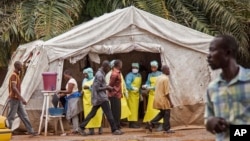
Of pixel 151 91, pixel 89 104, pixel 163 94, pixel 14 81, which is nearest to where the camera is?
pixel 14 81

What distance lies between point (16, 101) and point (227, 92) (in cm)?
889

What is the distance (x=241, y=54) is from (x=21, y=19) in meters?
6.17

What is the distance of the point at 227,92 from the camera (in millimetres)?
3578

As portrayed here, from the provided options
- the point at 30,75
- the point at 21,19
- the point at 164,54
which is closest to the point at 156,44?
the point at 164,54

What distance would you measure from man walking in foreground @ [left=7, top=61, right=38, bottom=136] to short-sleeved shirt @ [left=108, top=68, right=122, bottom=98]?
192cm

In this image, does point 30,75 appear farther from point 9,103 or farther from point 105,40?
point 105,40

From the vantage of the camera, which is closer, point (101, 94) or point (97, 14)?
point (101, 94)

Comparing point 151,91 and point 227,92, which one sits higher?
point 151,91

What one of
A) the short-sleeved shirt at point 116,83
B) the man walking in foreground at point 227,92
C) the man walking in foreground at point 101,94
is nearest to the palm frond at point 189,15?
the short-sleeved shirt at point 116,83

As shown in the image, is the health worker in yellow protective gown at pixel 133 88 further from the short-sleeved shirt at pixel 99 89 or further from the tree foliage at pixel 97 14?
the tree foliage at pixel 97 14

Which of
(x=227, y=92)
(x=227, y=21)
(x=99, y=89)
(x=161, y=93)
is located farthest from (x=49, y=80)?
(x=227, y=92)

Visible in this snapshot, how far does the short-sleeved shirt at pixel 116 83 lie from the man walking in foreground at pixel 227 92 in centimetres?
863

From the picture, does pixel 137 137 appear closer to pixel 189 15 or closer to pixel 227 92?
pixel 189 15

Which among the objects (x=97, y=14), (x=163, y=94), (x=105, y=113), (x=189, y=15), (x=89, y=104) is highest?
(x=97, y=14)
